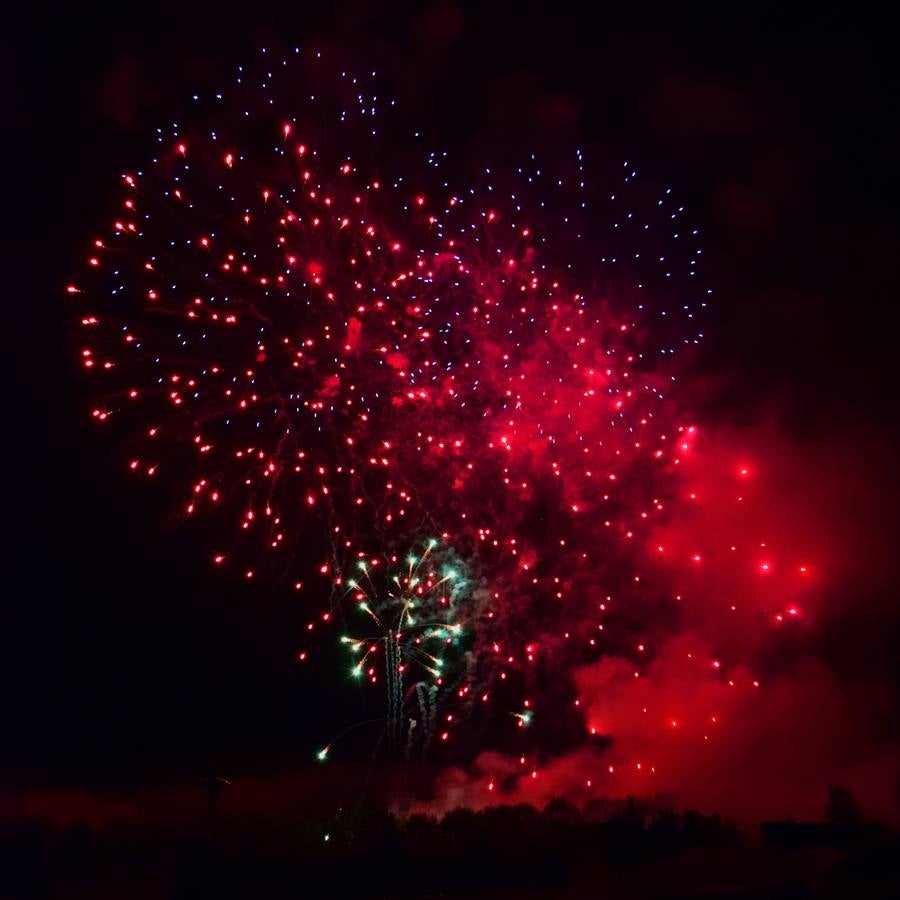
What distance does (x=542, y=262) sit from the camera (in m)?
11.7

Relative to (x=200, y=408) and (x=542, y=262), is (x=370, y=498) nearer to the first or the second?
(x=200, y=408)

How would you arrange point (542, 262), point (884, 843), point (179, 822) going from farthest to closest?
point (179, 822) → point (542, 262) → point (884, 843)

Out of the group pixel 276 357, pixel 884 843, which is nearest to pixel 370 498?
pixel 276 357

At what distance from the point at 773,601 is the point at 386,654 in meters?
5.30

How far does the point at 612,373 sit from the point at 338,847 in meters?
6.46

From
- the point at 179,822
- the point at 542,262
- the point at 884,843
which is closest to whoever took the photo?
the point at 884,843

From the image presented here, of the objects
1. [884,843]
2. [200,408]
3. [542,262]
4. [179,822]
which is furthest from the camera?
[179,822]

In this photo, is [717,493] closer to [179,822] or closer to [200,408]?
[200,408]

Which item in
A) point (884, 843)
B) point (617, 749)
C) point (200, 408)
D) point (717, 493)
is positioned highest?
point (717, 493)

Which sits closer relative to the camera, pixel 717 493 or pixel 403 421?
pixel 403 421

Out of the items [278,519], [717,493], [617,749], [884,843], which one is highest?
[717,493]

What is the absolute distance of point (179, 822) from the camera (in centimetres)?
1355

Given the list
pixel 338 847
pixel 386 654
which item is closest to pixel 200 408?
pixel 386 654

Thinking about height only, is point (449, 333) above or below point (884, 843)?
above
